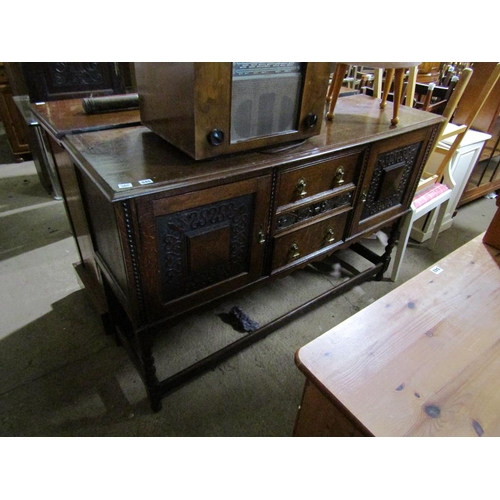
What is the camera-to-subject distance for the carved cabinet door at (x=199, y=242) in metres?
0.96

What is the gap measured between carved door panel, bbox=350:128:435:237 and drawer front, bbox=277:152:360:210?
99 millimetres

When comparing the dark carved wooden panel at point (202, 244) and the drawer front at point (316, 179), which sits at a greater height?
the drawer front at point (316, 179)

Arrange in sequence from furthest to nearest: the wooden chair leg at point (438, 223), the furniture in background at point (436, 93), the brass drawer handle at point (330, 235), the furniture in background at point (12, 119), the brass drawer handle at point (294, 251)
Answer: the furniture in background at point (12, 119) < the wooden chair leg at point (438, 223) < the furniture in background at point (436, 93) < the brass drawer handle at point (330, 235) < the brass drawer handle at point (294, 251)

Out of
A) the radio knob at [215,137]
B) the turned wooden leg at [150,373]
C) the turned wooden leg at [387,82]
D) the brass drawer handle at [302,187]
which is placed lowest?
the turned wooden leg at [150,373]

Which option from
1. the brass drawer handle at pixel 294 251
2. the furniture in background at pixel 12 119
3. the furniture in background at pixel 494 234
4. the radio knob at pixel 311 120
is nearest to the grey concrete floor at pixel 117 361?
the brass drawer handle at pixel 294 251

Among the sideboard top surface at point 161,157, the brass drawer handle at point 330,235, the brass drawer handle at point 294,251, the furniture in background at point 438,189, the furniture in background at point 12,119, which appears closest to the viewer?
the sideboard top surface at point 161,157

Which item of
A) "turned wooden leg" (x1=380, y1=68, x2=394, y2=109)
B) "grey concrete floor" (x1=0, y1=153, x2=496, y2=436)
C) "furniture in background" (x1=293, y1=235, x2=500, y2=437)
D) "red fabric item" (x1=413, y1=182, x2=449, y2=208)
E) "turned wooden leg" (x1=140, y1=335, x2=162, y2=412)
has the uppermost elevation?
"turned wooden leg" (x1=380, y1=68, x2=394, y2=109)

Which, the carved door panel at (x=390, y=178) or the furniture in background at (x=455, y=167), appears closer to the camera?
the carved door panel at (x=390, y=178)

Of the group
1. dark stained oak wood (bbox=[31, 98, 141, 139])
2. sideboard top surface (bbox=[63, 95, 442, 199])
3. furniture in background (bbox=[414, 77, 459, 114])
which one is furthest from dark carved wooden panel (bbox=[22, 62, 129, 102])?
furniture in background (bbox=[414, 77, 459, 114])

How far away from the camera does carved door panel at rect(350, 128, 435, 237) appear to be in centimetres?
145

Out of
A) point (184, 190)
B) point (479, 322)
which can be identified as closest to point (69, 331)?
point (184, 190)

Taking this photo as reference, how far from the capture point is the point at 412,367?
80 centimetres

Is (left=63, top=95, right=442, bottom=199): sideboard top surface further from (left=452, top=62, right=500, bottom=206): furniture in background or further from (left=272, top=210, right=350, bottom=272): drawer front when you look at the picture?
(left=452, top=62, right=500, bottom=206): furniture in background

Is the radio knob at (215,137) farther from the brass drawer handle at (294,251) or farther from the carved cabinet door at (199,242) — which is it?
the brass drawer handle at (294,251)
